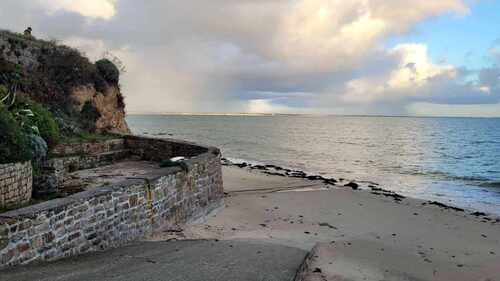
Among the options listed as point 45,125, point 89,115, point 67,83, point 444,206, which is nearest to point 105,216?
point 45,125

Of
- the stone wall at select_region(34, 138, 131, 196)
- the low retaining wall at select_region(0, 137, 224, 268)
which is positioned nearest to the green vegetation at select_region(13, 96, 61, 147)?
the stone wall at select_region(34, 138, 131, 196)

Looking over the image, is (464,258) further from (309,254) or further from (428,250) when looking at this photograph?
(309,254)

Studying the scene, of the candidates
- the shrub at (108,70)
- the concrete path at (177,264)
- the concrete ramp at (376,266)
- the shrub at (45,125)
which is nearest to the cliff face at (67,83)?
the shrub at (108,70)

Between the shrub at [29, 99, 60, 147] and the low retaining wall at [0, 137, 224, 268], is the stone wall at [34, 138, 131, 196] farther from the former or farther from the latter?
the low retaining wall at [0, 137, 224, 268]

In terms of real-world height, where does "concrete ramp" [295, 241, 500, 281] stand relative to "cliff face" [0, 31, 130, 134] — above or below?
below

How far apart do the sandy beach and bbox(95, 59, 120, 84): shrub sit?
8.89 meters

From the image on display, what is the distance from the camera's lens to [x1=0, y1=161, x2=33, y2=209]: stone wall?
8758mm

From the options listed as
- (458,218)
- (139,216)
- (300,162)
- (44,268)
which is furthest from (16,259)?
(300,162)

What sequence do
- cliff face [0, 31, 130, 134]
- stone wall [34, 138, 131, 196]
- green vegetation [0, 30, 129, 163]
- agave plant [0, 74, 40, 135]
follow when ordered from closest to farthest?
stone wall [34, 138, 131, 196] → agave plant [0, 74, 40, 135] → green vegetation [0, 30, 129, 163] → cliff face [0, 31, 130, 134]

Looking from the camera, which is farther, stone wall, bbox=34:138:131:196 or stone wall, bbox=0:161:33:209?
Result: stone wall, bbox=34:138:131:196

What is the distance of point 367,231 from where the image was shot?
12203mm

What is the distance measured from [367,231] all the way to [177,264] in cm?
674

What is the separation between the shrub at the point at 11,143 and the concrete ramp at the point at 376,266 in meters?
6.48

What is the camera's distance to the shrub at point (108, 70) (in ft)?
72.4
